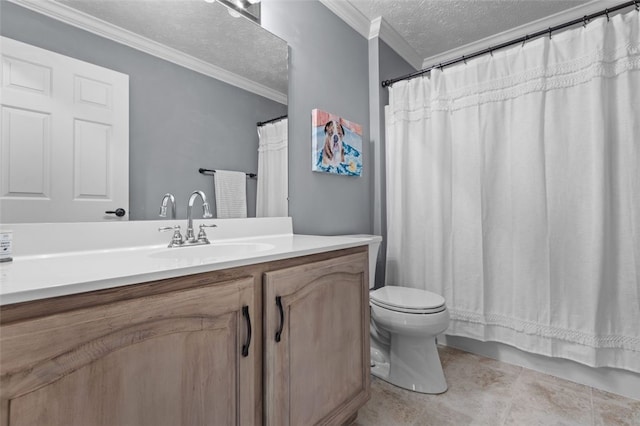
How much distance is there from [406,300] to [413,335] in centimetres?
19

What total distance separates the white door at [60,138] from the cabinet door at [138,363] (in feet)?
1.89

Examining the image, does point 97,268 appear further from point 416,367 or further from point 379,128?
point 379,128

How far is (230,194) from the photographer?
1.49 meters

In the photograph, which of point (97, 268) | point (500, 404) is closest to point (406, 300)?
point (500, 404)

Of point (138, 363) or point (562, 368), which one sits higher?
point (138, 363)

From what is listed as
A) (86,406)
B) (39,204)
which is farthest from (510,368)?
(39,204)

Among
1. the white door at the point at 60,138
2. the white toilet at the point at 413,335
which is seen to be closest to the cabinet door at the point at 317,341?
the white toilet at the point at 413,335

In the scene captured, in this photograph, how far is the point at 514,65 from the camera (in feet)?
6.18

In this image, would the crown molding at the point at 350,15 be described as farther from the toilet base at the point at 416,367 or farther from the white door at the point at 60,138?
the toilet base at the point at 416,367

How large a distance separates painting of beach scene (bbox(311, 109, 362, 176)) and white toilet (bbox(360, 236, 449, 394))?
0.86m

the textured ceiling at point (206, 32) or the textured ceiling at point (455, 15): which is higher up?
the textured ceiling at point (455, 15)

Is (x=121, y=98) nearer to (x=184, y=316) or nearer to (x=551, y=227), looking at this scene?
(x=184, y=316)

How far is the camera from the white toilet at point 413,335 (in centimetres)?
159

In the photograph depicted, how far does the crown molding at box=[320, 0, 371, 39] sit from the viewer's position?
2.04 meters
